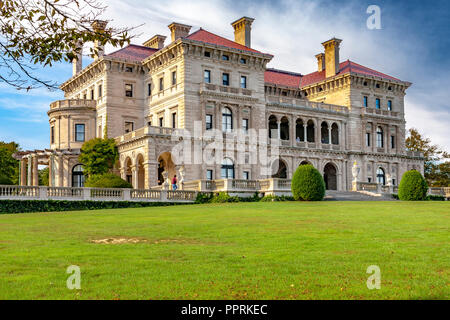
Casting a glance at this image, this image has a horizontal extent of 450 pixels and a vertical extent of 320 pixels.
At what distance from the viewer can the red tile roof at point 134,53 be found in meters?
58.9

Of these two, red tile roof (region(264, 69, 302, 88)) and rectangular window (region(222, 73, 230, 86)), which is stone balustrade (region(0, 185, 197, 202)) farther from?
red tile roof (region(264, 69, 302, 88))

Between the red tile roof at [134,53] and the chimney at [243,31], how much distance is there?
1025 centimetres

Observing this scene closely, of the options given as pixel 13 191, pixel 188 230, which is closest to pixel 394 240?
pixel 188 230

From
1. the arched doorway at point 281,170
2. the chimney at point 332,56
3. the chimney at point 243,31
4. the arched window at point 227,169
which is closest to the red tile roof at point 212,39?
the chimney at point 243,31

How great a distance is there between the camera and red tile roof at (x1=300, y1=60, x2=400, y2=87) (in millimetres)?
66975

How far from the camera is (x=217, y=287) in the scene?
8523 mm

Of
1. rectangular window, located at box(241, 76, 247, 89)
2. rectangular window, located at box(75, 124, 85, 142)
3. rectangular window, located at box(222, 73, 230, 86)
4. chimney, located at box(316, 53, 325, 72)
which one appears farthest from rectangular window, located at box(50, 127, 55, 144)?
chimney, located at box(316, 53, 325, 72)

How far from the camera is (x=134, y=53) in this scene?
61.2 metres

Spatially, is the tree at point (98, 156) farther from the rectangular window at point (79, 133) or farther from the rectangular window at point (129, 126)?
the rectangular window at point (79, 133)

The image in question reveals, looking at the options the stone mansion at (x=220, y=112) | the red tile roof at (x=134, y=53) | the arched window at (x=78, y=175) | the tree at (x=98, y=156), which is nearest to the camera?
the stone mansion at (x=220, y=112)

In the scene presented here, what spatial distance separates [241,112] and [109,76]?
14.2 m

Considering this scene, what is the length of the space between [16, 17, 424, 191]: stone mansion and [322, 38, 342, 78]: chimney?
13 centimetres
